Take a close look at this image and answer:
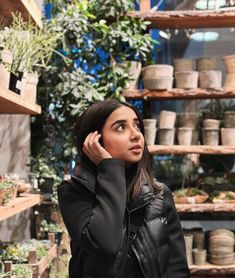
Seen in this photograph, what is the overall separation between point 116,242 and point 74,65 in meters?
2.31

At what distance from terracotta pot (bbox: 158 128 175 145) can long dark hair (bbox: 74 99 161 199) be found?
1.90m

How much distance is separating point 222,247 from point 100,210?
7.44 ft

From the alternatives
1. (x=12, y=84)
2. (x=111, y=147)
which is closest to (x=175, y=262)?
(x=111, y=147)

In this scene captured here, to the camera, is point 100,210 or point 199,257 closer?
point 100,210

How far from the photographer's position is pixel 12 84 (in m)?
2.13

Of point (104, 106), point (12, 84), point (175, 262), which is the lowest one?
point (175, 262)

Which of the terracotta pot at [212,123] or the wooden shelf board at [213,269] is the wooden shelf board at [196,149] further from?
the wooden shelf board at [213,269]

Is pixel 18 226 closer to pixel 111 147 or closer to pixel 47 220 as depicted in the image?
pixel 47 220

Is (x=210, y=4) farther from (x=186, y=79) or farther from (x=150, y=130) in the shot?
(x=150, y=130)

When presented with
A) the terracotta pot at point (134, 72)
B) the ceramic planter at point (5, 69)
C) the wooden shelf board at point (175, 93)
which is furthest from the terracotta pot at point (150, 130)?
the ceramic planter at point (5, 69)

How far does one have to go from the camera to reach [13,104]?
7.20ft

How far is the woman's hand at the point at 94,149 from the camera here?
1.31 m

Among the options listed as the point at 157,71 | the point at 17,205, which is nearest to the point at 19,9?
the point at 17,205

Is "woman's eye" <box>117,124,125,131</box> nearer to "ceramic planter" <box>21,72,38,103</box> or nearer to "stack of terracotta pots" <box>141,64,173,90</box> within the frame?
"ceramic planter" <box>21,72,38,103</box>
